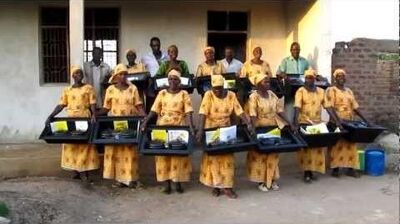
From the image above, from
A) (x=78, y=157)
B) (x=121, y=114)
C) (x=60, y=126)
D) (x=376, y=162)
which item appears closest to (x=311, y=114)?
(x=376, y=162)

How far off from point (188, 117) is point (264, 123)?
1.10m

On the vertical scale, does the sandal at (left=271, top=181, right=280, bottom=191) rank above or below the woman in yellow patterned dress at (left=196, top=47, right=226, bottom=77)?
below

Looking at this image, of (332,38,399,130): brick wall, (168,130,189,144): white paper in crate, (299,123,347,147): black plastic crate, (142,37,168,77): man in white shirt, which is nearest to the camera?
(168,130,189,144): white paper in crate

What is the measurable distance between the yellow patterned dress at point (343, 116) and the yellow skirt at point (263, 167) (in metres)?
1.29

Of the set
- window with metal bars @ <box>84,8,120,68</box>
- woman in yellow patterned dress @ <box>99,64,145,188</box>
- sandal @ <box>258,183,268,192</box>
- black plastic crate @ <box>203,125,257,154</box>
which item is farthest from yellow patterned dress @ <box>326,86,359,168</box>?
window with metal bars @ <box>84,8,120,68</box>

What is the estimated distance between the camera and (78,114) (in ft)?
25.8

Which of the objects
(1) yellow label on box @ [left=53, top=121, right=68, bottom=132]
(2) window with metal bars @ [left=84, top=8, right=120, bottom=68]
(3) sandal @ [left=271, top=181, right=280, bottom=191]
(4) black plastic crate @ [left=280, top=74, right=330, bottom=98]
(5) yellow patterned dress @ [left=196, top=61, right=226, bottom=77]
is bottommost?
(3) sandal @ [left=271, top=181, right=280, bottom=191]

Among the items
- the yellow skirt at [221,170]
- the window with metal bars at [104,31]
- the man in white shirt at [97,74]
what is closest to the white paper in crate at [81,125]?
the man in white shirt at [97,74]

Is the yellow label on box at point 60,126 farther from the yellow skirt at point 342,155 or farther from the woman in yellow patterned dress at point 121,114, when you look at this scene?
the yellow skirt at point 342,155

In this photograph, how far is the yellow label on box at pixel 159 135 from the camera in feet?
23.6

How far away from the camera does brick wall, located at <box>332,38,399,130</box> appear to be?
34.3 feet

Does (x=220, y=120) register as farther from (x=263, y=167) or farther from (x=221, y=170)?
(x=263, y=167)

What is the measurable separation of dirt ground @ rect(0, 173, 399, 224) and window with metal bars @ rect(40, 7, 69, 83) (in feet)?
8.87

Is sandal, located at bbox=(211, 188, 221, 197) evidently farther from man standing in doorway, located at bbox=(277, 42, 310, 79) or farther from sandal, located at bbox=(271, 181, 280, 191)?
man standing in doorway, located at bbox=(277, 42, 310, 79)
